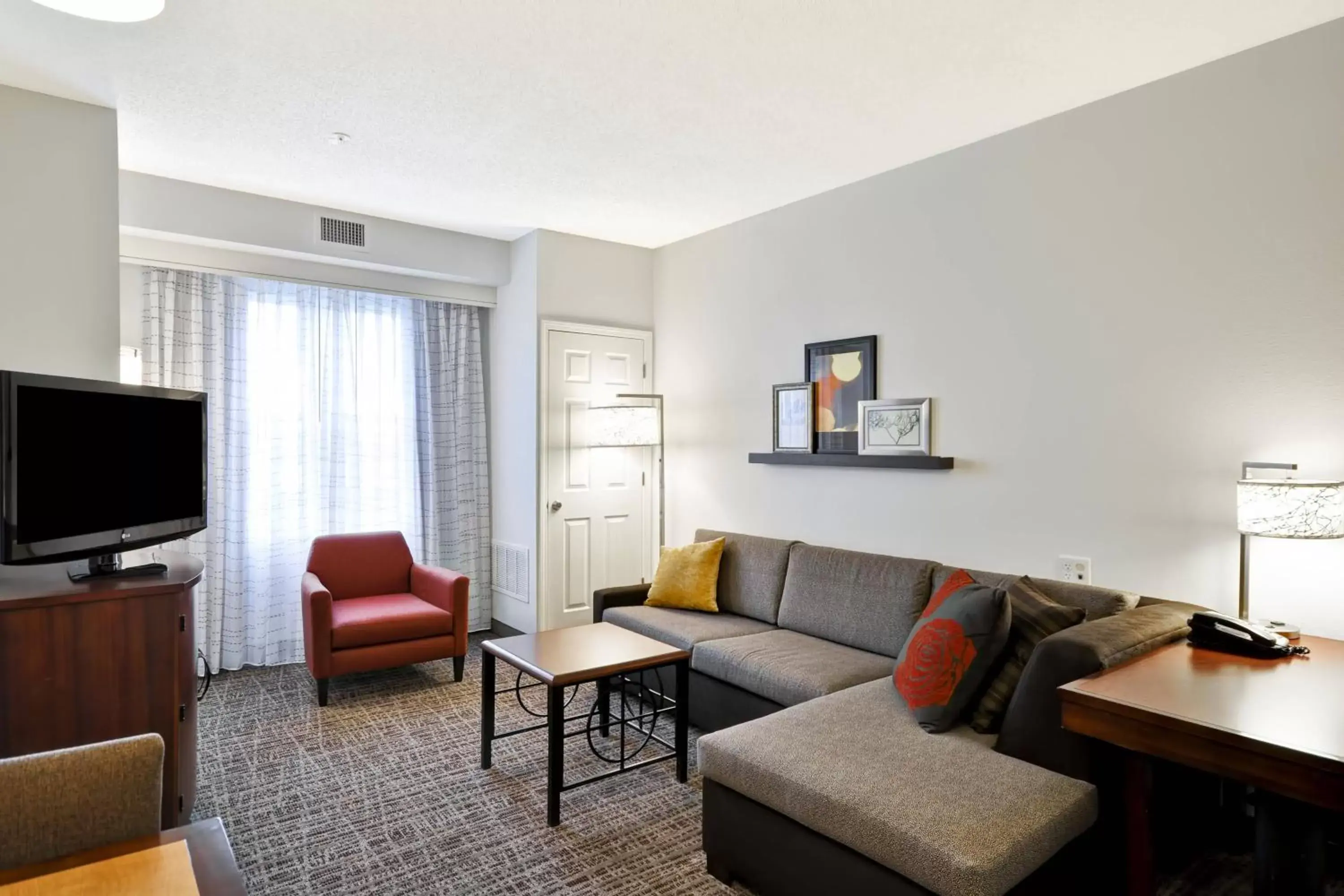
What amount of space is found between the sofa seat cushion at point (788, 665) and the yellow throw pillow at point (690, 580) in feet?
1.74

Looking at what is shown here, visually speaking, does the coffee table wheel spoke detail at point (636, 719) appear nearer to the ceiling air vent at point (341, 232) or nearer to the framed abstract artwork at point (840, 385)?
the framed abstract artwork at point (840, 385)

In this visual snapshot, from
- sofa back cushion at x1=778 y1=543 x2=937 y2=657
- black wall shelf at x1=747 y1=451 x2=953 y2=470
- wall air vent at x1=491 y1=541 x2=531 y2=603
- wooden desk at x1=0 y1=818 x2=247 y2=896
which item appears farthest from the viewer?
wall air vent at x1=491 y1=541 x2=531 y2=603

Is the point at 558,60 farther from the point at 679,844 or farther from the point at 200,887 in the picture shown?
the point at 679,844

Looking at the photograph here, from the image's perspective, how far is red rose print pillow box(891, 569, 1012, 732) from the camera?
229 centimetres

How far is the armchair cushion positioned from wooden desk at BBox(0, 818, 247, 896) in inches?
129

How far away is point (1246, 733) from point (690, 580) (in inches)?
105

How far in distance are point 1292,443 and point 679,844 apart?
93.8 inches

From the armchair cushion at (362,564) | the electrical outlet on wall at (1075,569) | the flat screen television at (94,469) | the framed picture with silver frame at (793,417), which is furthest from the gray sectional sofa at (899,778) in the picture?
the armchair cushion at (362,564)

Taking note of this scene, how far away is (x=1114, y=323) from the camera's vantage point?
2828 mm

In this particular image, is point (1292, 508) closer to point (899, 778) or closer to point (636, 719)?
point (899, 778)

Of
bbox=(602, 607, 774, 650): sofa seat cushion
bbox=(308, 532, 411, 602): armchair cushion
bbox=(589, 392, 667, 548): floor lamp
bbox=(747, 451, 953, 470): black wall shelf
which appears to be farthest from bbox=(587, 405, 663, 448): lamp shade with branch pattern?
bbox=(308, 532, 411, 602): armchair cushion

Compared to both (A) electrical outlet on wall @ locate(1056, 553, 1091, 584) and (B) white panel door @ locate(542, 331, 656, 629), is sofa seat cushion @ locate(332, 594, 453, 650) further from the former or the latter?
(A) electrical outlet on wall @ locate(1056, 553, 1091, 584)

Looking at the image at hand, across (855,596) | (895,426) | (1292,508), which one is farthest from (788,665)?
(1292,508)

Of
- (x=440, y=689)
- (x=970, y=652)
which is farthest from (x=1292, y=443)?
(x=440, y=689)
